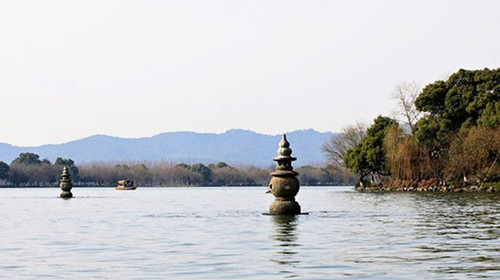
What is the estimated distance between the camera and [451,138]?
266ft

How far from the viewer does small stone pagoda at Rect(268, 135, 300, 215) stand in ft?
107

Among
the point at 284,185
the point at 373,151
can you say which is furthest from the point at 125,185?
the point at 284,185

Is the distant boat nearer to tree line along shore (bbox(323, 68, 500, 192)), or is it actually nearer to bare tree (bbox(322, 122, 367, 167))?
bare tree (bbox(322, 122, 367, 167))

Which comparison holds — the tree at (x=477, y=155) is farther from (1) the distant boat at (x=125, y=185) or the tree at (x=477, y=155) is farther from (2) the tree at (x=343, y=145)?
(1) the distant boat at (x=125, y=185)

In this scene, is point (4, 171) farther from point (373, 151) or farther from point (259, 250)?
point (259, 250)

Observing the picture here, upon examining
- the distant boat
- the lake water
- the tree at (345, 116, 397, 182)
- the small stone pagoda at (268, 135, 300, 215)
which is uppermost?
the tree at (345, 116, 397, 182)

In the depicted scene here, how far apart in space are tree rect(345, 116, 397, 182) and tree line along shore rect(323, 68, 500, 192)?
237 inches

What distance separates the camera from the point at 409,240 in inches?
848

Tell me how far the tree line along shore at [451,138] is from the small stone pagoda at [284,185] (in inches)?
1682

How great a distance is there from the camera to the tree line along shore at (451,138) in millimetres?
75188

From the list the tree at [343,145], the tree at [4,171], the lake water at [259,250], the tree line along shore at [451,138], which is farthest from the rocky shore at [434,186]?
the tree at [4,171]

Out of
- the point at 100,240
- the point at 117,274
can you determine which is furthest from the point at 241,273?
the point at 100,240

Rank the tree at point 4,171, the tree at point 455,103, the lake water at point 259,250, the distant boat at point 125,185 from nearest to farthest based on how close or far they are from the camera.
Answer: the lake water at point 259,250 < the tree at point 455,103 < the distant boat at point 125,185 < the tree at point 4,171

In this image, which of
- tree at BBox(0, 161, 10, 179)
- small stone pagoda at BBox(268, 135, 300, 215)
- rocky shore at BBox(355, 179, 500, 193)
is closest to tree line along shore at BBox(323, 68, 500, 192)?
rocky shore at BBox(355, 179, 500, 193)
